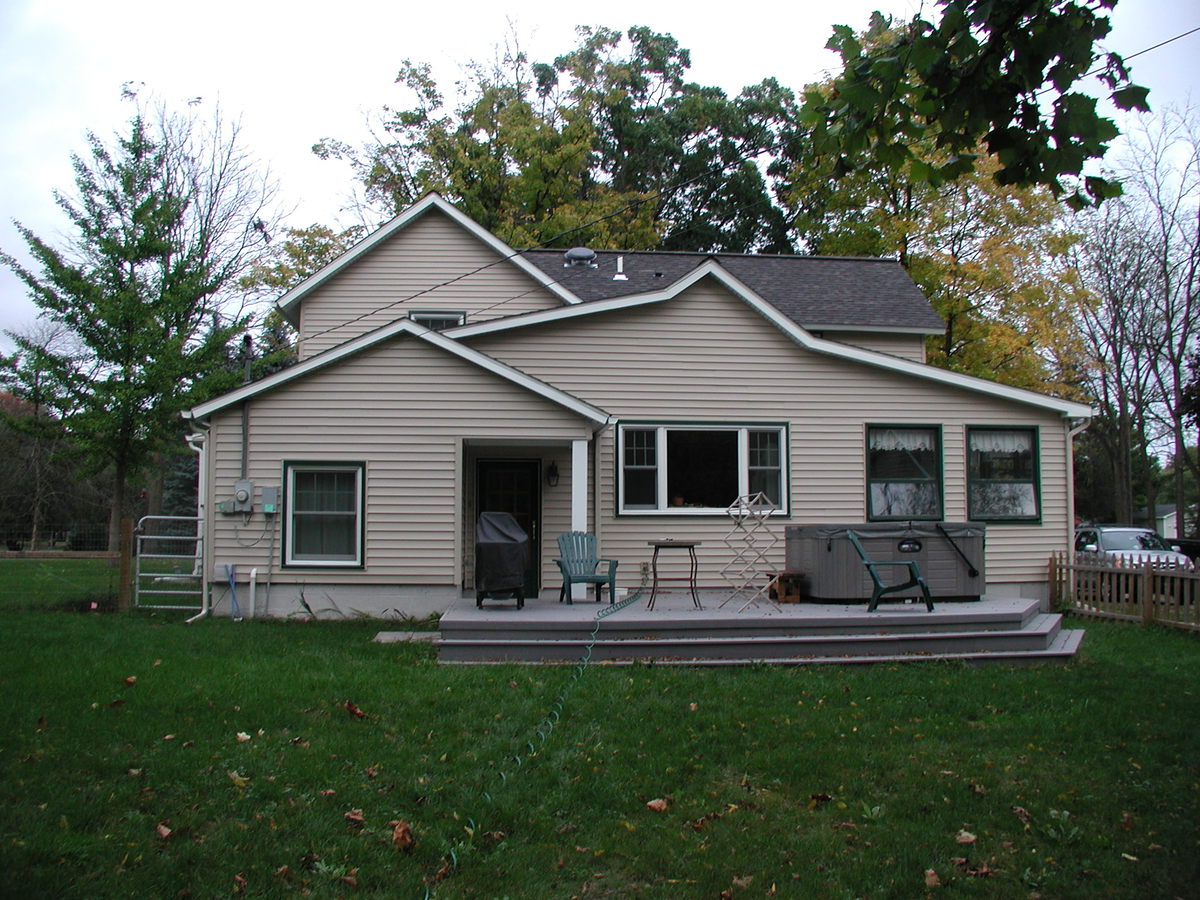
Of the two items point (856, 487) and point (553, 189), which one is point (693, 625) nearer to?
point (856, 487)

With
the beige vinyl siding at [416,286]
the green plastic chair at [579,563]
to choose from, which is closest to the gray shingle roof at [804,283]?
the beige vinyl siding at [416,286]

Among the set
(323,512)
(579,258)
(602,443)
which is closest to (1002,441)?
(602,443)

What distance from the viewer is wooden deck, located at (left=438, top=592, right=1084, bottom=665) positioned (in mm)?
10070

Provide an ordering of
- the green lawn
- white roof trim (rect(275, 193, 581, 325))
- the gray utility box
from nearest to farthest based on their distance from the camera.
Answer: the green lawn → the gray utility box → white roof trim (rect(275, 193, 581, 325))

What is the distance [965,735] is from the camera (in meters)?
7.30

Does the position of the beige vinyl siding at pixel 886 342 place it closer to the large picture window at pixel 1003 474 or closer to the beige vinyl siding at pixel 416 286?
the large picture window at pixel 1003 474

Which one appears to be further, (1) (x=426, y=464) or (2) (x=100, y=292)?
(2) (x=100, y=292)

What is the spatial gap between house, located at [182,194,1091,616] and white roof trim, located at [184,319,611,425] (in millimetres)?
29

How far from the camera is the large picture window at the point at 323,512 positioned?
13195 millimetres

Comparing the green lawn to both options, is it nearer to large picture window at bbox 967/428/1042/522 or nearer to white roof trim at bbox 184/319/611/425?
white roof trim at bbox 184/319/611/425

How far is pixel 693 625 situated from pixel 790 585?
2.82m

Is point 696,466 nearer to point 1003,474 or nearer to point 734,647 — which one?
point 1003,474

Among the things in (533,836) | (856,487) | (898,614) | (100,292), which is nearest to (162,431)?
(100,292)

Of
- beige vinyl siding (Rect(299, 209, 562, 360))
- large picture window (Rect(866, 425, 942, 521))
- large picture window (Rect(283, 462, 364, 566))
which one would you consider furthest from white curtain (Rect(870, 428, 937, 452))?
large picture window (Rect(283, 462, 364, 566))
